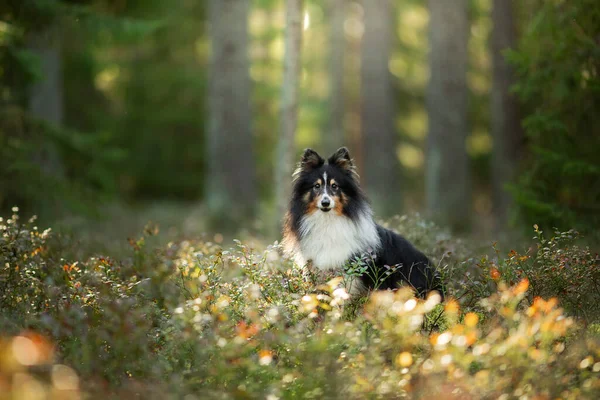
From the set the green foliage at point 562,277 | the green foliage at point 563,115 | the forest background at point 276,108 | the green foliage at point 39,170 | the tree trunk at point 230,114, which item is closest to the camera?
the green foliage at point 562,277

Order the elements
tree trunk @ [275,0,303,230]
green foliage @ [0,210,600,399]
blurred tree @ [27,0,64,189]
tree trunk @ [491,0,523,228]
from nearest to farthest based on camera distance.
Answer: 1. green foliage @ [0,210,600,399]
2. tree trunk @ [275,0,303,230]
3. blurred tree @ [27,0,64,189]
4. tree trunk @ [491,0,523,228]

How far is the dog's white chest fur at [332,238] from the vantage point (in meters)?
6.92

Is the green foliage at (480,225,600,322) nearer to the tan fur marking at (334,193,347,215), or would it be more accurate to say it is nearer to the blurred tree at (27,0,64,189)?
the tan fur marking at (334,193,347,215)

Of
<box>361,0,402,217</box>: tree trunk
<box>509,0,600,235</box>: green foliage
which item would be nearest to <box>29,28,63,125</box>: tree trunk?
<box>361,0,402,217</box>: tree trunk

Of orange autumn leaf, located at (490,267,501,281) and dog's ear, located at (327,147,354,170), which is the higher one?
dog's ear, located at (327,147,354,170)

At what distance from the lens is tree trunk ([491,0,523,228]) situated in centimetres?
1528

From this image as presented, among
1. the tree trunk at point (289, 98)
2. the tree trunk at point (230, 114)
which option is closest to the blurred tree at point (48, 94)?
the tree trunk at point (230, 114)

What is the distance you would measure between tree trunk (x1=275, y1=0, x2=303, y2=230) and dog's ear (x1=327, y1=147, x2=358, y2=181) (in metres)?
4.59

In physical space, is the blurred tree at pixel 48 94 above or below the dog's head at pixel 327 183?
above

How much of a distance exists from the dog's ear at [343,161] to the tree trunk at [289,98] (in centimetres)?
459

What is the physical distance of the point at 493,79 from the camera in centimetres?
1582

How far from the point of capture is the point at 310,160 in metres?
7.40

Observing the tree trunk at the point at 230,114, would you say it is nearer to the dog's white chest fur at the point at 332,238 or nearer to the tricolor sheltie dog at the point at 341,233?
the tricolor sheltie dog at the point at 341,233

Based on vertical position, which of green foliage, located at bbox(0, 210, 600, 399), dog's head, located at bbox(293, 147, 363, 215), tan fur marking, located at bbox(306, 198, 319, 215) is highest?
dog's head, located at bbox(293, 147, 363, 215)
